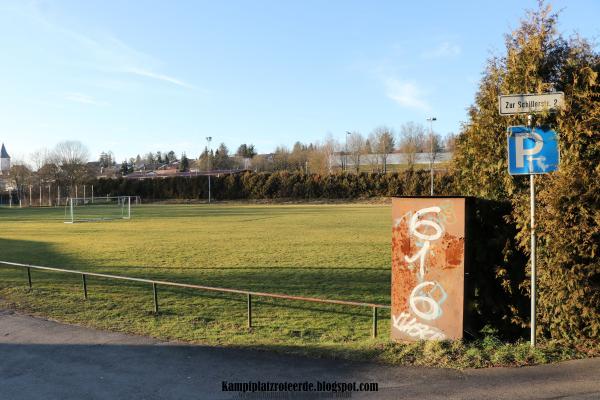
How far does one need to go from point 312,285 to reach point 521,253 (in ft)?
21.9

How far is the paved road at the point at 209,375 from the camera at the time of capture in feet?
15.1

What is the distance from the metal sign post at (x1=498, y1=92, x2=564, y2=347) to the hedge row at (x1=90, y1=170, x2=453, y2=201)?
6693cm

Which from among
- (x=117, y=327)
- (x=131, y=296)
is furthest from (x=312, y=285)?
(x=117, y=327)

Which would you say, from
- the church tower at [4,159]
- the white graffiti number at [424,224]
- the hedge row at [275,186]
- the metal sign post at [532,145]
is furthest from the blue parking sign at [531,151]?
the church tower at [4,159]

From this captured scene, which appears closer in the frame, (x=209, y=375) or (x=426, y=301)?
(x=209, y=375)

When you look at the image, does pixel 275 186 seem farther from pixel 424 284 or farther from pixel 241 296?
pixel 424 284

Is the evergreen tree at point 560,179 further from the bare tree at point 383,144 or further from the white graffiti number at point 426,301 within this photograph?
the bare tree at point 383,144

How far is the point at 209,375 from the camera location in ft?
17.3

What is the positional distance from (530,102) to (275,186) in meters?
78.3

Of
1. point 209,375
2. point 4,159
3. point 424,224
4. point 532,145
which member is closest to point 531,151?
point 532,145

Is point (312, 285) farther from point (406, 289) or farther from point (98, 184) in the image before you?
point (98, 184)

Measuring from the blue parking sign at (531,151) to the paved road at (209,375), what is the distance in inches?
80.8

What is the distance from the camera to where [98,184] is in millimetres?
92000

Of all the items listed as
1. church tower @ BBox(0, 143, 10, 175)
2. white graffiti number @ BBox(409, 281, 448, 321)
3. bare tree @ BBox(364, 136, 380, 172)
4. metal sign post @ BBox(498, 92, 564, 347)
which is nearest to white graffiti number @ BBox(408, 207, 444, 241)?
white graffiti number @ BBox(409, 281, 448, 321)
